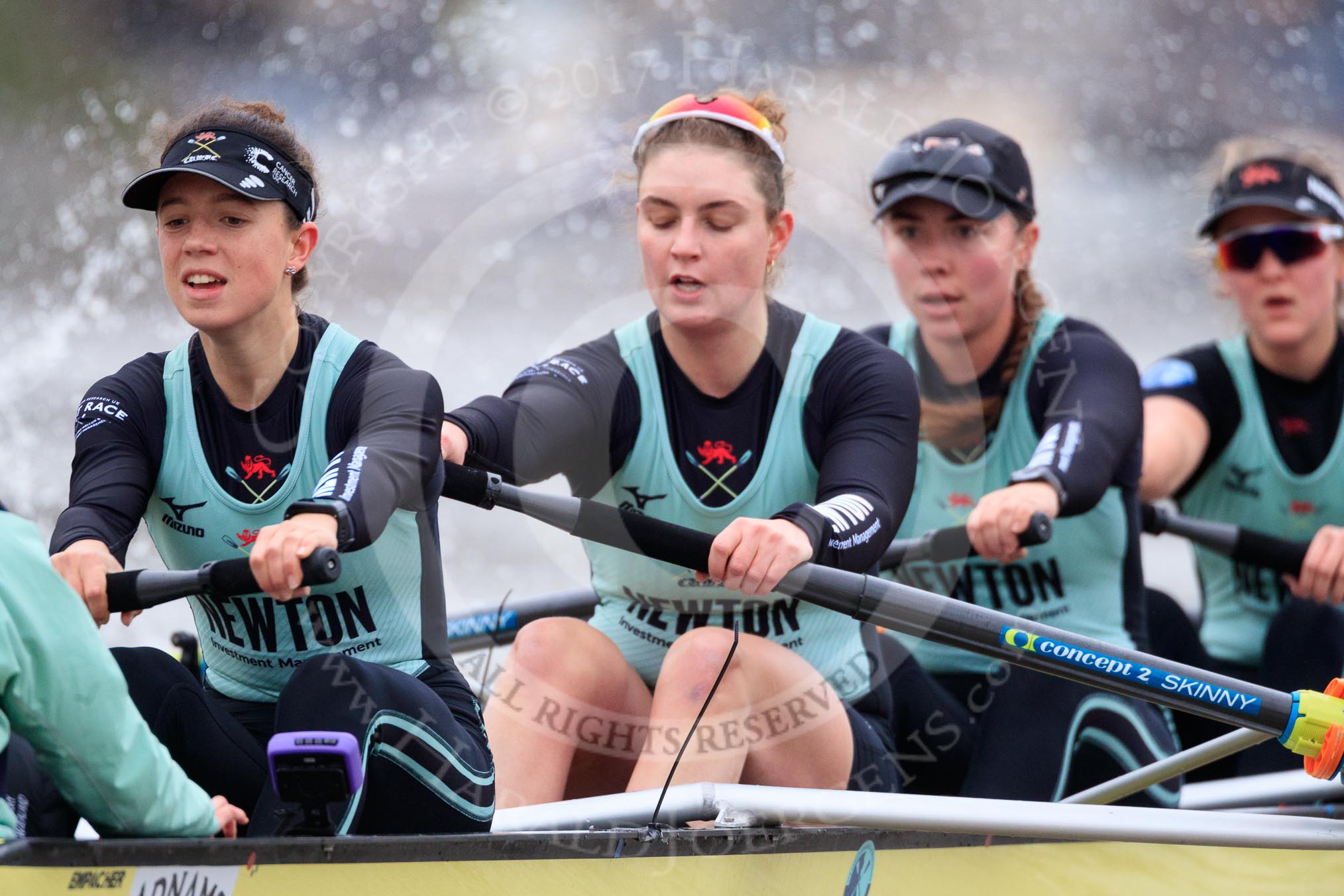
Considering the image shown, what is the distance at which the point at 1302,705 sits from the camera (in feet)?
6.21

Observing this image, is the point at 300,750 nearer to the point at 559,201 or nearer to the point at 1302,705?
the point at 1302,705

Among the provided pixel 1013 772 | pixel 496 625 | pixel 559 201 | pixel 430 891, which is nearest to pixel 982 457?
pixel 1013 772

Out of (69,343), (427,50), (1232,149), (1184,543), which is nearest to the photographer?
(1232,149)

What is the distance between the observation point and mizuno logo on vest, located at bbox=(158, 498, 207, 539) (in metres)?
1.65

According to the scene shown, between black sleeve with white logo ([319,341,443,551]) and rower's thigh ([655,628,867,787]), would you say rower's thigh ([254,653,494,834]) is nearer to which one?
black sleeve with white logo ([319,341,443,551])

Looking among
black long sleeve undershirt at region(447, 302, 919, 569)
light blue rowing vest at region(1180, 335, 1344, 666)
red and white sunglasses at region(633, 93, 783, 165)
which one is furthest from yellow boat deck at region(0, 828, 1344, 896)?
red and white sunglasses at region(633, 93, 783, 165)

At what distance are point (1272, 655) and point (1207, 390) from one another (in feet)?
1.83

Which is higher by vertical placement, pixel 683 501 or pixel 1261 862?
pixel 683 501

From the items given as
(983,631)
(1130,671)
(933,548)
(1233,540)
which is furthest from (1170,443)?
(983,631)

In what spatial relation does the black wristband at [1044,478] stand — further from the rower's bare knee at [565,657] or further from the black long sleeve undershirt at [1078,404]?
the rower's bare knee at [565,657]

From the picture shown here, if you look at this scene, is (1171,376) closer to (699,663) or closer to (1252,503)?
(1252,503)

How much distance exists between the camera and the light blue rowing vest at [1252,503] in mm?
2824

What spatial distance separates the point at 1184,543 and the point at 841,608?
700 centimetres

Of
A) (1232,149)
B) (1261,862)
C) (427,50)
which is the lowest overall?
(1261,862)
